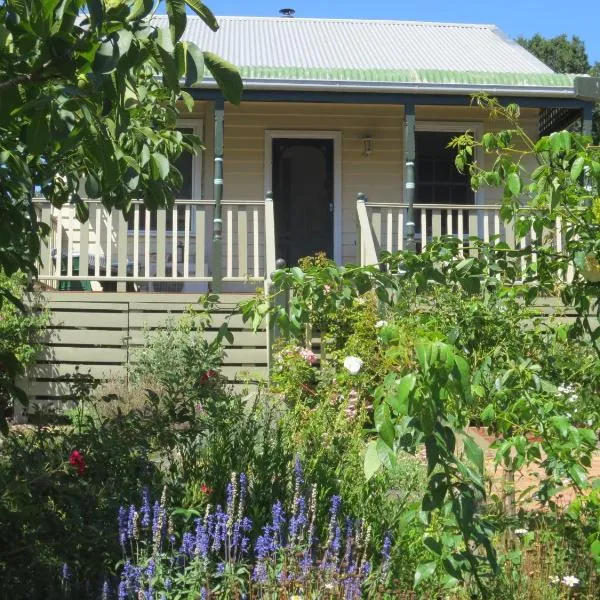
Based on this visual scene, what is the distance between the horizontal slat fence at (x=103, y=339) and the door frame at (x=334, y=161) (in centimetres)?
390

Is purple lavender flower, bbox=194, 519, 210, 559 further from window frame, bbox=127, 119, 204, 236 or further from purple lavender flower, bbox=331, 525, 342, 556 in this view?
window frame, bbox=127, 119, 204, 236

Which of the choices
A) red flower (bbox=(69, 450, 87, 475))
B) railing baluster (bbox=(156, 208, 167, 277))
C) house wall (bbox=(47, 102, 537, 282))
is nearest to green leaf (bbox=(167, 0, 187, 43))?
red flower (bbox=(69, 450, 87, 475))

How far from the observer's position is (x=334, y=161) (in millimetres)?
13539

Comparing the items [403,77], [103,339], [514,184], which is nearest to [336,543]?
[514,184]

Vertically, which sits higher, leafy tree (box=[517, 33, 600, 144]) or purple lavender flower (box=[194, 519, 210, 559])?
leafy tree (box=[517, 33, 600, 144])

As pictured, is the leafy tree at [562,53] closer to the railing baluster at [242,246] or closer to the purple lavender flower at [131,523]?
the railing baluster at [242,246]

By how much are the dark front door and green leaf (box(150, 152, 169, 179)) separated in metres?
10.2

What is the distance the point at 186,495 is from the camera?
13.3ft

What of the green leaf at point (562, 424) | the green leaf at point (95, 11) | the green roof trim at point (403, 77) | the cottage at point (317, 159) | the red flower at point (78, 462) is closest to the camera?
the green leaf at point (95, 11)

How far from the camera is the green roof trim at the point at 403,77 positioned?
11719 mm

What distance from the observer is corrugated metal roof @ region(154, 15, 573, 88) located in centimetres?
1183

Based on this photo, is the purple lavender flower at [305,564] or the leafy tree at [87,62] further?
the purple lavender flower at [305,564]

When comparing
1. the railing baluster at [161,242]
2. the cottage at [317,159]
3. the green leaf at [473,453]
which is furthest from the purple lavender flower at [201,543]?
the railing baluster at [161,242]

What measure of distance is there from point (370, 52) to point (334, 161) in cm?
221
